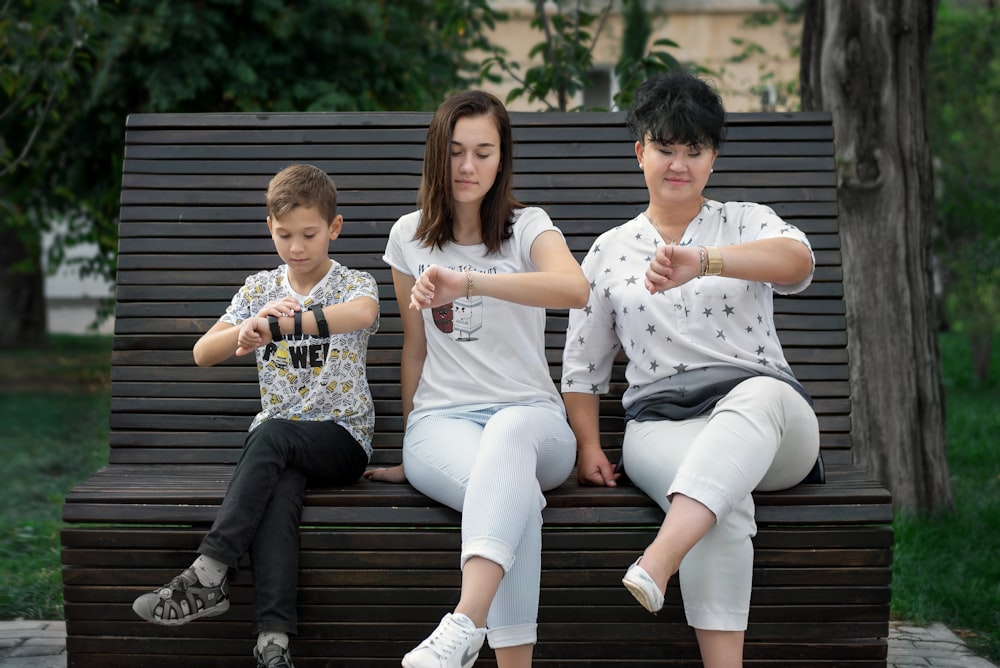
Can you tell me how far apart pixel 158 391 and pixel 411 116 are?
1190mm

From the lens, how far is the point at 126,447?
139 inches

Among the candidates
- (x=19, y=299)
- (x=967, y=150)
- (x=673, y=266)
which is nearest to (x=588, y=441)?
(x=673, y=266)

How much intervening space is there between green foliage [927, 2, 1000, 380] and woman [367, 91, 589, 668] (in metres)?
6.77

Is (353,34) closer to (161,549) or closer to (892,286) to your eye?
(892,286)

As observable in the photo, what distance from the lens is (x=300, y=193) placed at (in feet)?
10.2

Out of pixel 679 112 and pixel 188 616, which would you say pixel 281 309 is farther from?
pixel 679 112

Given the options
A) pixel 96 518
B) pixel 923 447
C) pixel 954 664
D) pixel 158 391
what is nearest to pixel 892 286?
pixel 923 447

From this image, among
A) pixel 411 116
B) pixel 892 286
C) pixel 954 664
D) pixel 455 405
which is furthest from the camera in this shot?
pixel 892 286

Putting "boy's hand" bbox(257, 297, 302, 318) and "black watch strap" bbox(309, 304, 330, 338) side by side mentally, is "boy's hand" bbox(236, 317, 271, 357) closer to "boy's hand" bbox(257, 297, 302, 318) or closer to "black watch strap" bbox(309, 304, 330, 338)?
"boy's hand" bbox(257, 297, 302, 318)

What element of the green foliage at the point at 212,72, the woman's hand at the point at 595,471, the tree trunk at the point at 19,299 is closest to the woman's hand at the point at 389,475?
the woman's hand at the point at 595,471

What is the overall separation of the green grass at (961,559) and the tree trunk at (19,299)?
30.6 ft

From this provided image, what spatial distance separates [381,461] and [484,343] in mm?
620

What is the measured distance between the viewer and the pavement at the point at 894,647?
330cm

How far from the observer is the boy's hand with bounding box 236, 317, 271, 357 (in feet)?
9.28
